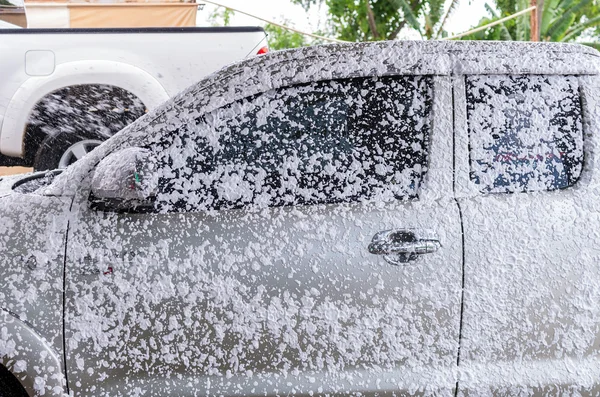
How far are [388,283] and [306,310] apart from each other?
27 cm

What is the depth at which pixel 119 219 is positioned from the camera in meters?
2.54

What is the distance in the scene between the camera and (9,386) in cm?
250

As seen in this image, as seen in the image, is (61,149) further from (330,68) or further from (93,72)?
(330,68)

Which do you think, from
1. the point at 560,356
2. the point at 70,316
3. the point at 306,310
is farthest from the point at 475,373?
the point at 70,316

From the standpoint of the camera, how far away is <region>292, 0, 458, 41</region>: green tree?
71.3ft

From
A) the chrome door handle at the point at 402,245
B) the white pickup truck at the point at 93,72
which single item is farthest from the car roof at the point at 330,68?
the white pickup truck at the point at 93,72

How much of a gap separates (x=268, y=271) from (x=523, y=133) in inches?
38.1

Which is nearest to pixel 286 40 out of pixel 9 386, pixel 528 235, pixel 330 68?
pixel 330 68

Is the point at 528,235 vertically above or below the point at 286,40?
below

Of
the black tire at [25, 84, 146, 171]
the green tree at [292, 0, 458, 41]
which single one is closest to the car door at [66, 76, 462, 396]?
the black tire at [25, 84, 146, 171]

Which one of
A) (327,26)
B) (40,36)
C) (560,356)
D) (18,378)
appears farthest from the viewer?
(327,26)

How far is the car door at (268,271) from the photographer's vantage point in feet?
8.16

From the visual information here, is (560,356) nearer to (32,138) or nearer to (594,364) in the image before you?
(594,364)

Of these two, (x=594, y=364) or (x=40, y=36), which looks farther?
(x=40, y=36)
